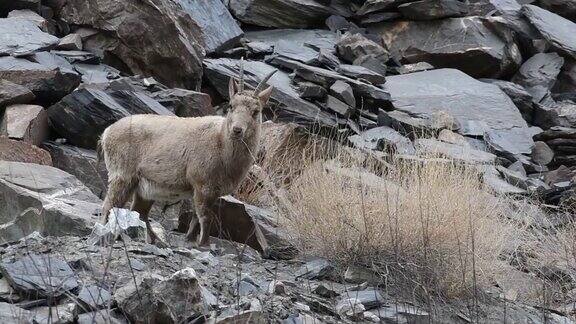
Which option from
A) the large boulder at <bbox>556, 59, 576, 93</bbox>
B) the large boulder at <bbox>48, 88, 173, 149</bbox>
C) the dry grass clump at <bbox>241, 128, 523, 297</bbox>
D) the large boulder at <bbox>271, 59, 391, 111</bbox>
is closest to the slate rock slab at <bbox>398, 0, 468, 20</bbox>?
the large boulder at <bbox>556, 59, 576, 93</bbox>

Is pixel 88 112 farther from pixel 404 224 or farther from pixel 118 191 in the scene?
pixel 404 224

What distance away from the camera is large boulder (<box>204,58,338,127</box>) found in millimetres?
15719

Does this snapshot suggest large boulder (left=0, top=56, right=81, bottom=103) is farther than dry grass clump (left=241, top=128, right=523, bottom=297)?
Yes

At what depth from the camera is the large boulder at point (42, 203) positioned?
938cm

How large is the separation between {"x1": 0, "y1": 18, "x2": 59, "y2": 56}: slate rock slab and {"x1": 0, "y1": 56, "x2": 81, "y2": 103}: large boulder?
0.64 metres

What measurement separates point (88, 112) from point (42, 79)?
0.98 meters

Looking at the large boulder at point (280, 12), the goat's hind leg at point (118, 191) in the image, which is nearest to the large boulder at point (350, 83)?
the large boulder at point (280, 12)

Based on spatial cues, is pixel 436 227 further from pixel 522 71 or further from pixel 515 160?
pixel 522 71

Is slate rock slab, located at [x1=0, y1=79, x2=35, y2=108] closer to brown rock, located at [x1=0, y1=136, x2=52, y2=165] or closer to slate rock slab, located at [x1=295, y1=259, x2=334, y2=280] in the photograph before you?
brown rock, located at [x1=0, y1=136, x2=52, y2=165]

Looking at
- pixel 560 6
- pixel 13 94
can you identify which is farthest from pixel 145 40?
pixel 560 6

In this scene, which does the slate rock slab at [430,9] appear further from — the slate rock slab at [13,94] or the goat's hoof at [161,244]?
the goat's hoof at [161,244]

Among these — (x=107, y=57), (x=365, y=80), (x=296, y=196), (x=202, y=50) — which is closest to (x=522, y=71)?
(x=365, y=80)

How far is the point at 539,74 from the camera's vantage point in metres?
20.1

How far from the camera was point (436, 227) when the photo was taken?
10.3 meters
